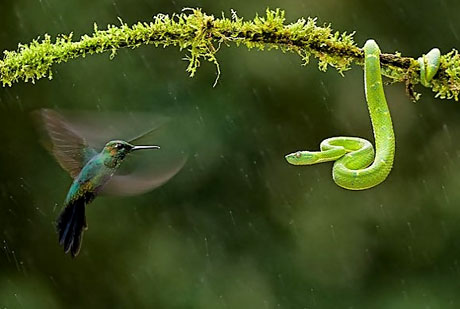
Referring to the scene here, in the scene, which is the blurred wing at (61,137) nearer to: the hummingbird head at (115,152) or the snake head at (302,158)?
the hummingbird head at (115,152)

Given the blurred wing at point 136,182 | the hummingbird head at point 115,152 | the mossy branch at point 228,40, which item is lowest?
the blurred wing at point 136,182

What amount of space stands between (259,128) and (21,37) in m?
1.33

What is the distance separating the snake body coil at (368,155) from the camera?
124 centimetres

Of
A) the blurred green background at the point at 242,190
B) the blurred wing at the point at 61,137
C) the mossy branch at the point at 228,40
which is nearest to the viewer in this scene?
the mossy branch at the point at 228,40

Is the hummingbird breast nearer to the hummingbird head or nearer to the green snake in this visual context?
the hummingbird head

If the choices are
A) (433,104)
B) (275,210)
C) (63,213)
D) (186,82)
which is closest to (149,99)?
(186,82)

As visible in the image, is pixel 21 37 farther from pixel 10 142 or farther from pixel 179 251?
pixel 179 251

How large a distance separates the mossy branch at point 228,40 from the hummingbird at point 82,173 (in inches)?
4.7

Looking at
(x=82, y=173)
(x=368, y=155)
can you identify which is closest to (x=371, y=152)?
(x=368, y=155)

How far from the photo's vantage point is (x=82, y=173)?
4.67 ft

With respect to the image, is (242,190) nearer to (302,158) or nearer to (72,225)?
(72,225)

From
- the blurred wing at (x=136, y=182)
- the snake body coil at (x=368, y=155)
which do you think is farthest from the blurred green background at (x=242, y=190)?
the snake body coil at (x=368, y=155)

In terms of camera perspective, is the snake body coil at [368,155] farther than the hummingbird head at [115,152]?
No

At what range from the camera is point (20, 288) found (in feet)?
12.5
